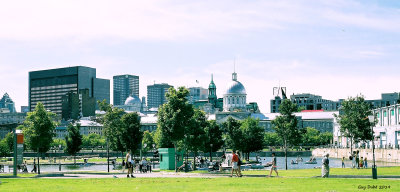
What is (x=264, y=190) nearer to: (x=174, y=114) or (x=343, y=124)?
(x=174, y=114)

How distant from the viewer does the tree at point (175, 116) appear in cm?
6319

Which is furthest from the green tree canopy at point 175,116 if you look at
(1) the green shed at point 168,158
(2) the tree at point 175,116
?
(1) the green shed at point 168,158

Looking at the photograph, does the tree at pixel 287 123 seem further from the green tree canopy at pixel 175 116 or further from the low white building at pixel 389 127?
the low white building at pixel 389 127

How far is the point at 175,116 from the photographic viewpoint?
62750 millimetres

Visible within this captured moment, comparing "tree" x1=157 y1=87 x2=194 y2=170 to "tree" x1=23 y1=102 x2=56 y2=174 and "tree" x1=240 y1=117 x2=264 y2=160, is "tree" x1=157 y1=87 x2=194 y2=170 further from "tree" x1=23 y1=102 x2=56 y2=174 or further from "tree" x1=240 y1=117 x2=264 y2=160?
"tree" x1=240 y1=117 x2=264 y2=160

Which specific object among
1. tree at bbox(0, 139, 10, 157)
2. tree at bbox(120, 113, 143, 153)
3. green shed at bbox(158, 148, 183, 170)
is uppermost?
tree at bbox(120, 113, 143, 153)

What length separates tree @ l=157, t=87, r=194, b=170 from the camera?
6319 centimetres

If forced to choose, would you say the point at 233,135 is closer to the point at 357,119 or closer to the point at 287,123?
the point at 357,119

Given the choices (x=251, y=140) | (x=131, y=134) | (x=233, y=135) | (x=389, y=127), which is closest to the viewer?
(x=131, y=134)

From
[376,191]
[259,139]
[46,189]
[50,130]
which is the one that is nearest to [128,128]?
[50,130]

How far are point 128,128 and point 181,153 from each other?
3256 cm

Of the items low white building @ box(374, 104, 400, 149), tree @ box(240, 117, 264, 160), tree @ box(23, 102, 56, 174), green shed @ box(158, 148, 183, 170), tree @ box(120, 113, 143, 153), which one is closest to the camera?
green shed @ box(158, 148, 183, 170)

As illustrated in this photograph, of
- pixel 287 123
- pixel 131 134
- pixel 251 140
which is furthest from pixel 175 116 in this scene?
pixel 251 140

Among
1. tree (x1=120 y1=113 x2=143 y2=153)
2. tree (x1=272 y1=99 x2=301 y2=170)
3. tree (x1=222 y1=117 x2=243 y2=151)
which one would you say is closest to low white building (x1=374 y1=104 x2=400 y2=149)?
tree (x1=222 y1=117 x2=243 y2=151)
